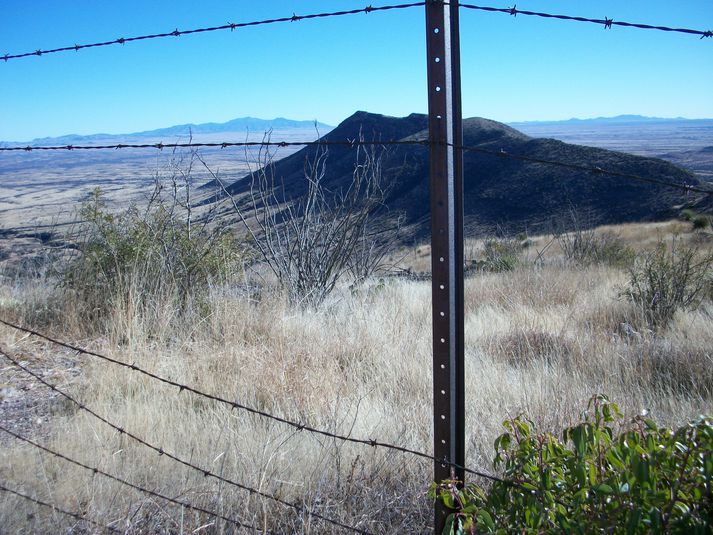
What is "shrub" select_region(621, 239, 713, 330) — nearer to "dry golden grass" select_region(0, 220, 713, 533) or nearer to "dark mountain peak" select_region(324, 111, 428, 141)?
"dry golden grass" select_region(0, 220, 713, 533)

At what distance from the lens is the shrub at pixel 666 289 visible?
19.4ft

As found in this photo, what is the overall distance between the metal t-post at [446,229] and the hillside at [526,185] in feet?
93.4

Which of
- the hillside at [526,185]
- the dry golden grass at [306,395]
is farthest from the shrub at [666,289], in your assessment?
the hillside at [526,185]

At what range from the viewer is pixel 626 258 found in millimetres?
10117

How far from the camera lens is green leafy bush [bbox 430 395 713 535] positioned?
142 cm

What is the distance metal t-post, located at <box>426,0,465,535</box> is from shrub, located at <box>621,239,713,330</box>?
173 inches

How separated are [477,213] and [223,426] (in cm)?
3486

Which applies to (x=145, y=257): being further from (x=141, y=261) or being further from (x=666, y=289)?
(x=666, y=289)

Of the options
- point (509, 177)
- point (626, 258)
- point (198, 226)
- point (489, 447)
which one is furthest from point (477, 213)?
point (489, 447)

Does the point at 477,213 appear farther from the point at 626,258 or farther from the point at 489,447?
the point at 489,447

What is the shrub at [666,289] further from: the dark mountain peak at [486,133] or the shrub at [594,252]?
the dark mountain peak at [486,133]

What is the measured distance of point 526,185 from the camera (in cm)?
3791

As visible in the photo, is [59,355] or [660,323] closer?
[59,355]

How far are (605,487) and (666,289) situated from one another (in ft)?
17.3
